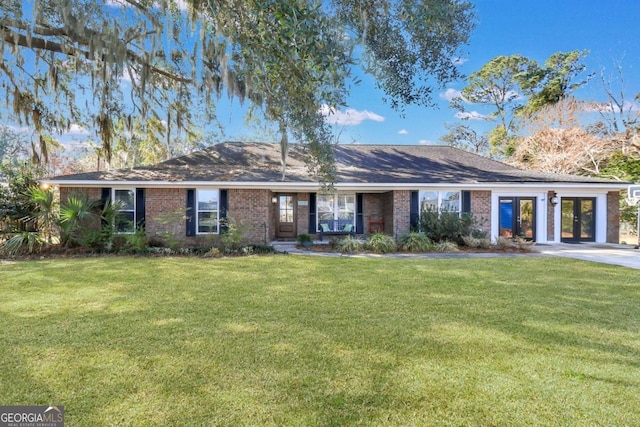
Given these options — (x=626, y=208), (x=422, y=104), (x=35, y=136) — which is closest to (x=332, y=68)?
(x=422, y=104)

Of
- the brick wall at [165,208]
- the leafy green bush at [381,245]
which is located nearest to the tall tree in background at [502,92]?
the leafy green bush at [381,245]

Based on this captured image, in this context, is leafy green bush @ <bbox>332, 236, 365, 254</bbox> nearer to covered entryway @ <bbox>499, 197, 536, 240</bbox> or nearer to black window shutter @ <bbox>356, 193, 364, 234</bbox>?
black window shutter @ <bbox>356, 193, 364, 234</bbox>

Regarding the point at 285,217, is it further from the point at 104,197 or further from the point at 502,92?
the point at 502,92

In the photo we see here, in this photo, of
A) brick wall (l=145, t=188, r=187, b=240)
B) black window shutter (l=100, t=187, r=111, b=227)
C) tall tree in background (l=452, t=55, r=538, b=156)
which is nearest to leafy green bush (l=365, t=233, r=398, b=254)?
brick wall (l=145, t=188, r=187, b=240)

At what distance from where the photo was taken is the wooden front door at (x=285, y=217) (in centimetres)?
1371

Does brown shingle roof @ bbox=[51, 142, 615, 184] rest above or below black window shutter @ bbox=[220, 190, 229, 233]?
above

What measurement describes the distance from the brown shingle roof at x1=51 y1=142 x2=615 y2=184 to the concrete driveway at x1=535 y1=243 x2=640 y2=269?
8.16ft

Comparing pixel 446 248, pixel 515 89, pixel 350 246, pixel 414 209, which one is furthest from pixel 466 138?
pixel 350 246

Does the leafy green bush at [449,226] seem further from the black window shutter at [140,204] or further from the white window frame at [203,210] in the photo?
the black window shutter at [140,204]

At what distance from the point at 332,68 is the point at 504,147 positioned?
2576 centimetres

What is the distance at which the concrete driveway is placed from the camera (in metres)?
8.42

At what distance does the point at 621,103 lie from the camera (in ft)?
62.2

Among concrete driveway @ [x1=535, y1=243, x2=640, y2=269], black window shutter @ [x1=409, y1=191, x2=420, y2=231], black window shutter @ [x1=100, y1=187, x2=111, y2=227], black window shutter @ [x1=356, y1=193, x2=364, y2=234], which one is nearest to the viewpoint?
concrete driveway @ [x1=535, y1=243, x2=640, y2=269]

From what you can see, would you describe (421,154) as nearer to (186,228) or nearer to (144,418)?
A: (186,228)
